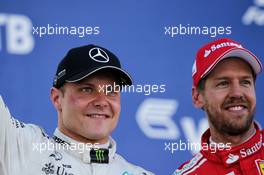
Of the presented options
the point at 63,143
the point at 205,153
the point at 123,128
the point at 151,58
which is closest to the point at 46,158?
the point at 63,143

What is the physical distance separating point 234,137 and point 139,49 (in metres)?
0.86

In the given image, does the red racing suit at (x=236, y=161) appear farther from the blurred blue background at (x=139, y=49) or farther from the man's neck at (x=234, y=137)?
the blurred blue background at (x=139, y=49)

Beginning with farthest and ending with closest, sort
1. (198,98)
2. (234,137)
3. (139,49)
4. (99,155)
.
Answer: (139,49)
(198,98)
(234,137)
(99,155)

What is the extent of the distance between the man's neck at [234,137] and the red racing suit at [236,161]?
0.02 m

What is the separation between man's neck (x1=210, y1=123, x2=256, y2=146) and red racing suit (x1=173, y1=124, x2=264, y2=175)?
0.07ft

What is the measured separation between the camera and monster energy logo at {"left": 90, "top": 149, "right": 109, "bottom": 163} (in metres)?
Answer: 2.20

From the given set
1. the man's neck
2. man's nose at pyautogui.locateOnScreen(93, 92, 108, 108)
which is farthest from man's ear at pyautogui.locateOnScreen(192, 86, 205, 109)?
man's nose at pyautogui.locateOnScreen(93, 92, 108, 108)

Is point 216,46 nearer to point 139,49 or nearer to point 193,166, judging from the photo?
point 193,166

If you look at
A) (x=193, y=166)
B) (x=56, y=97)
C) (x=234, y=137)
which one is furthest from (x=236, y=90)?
(x=56, y=97)

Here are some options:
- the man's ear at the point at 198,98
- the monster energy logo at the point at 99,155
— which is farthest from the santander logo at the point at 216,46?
the monster energy logo at the point at 99,155

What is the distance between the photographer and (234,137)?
2320 mm

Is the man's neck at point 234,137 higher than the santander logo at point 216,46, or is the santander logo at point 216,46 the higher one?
the santander logo at point 216,46

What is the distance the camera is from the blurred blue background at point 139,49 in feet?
9.59

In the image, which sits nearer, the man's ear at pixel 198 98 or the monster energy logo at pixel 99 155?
the monster energy logo at pixel 99 155
